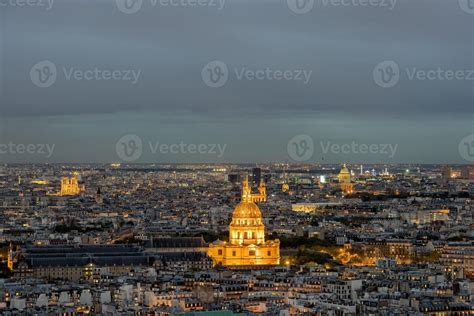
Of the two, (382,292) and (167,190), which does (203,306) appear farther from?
(167,190)

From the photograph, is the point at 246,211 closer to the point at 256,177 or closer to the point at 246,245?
the point at 246,245

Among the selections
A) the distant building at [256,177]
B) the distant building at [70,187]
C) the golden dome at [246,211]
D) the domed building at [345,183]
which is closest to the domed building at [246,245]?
the golden dome at [246,211]

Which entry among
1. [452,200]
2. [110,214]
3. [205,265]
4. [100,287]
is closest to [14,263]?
[205,265]

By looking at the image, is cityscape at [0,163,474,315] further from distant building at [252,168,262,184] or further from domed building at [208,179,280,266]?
distant building at [252,168,262,184]

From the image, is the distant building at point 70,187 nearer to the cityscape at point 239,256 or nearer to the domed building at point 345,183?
the cityscape at point 239,256

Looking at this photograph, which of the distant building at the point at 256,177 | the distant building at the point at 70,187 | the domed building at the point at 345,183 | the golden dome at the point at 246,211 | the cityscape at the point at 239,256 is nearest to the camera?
the cityscape at the point at 239,256
